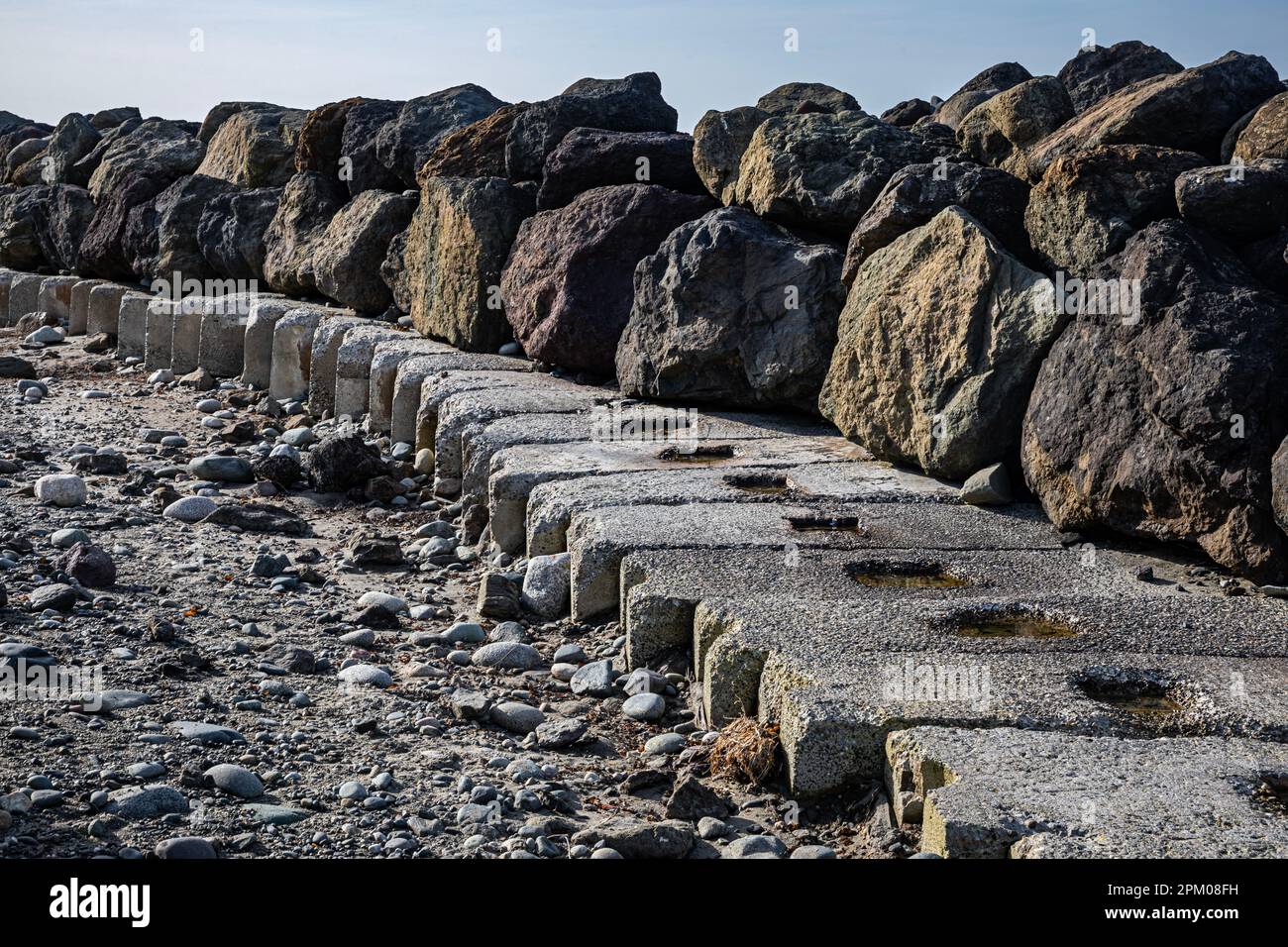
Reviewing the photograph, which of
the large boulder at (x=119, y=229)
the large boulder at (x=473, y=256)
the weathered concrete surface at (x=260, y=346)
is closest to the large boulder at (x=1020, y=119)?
the large boulder at (x=473, y=256)

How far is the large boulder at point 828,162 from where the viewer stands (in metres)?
6.73

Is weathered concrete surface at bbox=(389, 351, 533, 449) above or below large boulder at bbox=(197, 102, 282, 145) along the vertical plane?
below

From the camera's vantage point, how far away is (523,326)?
821 cm

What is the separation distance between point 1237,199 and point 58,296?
37.8 feet

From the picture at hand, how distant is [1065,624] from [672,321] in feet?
10.8

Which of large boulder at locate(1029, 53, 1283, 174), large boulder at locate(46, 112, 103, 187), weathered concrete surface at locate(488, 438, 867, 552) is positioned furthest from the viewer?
large boulder at locate(46, 112, 103, 187)

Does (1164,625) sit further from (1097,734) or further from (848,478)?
(848,478)

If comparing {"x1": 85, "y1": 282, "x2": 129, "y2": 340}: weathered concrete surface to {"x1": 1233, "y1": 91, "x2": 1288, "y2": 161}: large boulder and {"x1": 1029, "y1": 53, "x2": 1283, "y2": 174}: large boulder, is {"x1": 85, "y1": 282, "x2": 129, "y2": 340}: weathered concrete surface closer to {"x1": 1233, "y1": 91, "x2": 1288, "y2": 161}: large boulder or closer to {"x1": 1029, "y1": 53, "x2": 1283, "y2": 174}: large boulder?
{"x1": 1029, "y1": 53, "x2": 1283, "y2": 174}: large boulder

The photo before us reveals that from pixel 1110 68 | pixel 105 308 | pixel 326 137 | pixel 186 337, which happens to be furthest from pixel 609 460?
pixel 105 308

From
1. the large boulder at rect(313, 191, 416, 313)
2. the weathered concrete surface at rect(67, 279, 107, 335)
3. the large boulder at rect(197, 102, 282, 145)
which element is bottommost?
the weathered concrete surface at rect(67, 279, 107, 335)

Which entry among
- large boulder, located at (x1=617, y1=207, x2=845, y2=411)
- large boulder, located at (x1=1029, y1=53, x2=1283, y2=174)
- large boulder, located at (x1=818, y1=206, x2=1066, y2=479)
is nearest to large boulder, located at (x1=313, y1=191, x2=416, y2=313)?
large boulder, located at (x1=617, y1=207, x2=845, y2=411)

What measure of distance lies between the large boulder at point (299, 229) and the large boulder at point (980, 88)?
4.99 metres

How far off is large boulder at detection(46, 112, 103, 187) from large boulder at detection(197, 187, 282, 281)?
4146 mm

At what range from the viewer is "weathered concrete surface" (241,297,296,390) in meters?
10.0
